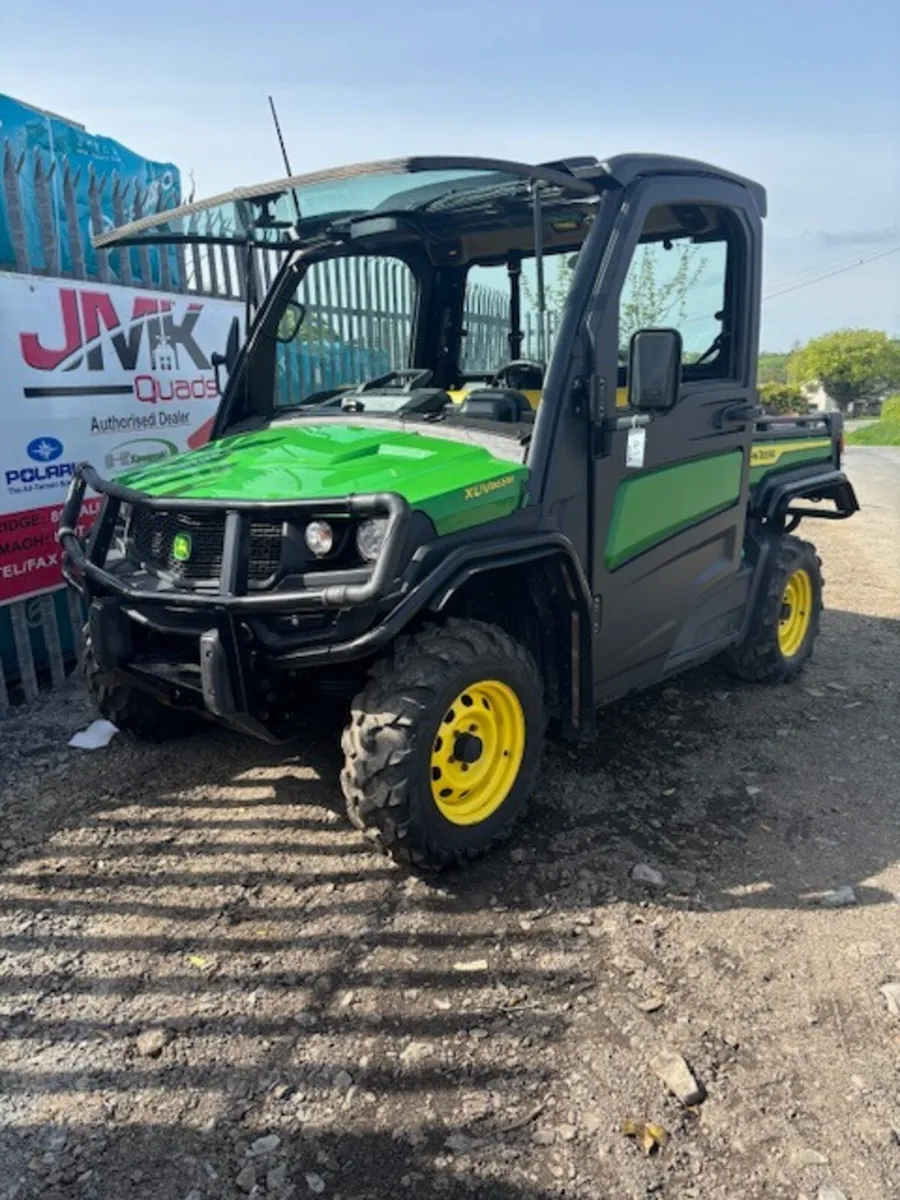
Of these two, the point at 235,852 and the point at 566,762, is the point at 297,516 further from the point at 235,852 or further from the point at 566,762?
the point at 566,762

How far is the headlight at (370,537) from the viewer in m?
3.06

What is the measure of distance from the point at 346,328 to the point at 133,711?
9.51 ft

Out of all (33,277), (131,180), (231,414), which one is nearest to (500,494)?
(231,414)

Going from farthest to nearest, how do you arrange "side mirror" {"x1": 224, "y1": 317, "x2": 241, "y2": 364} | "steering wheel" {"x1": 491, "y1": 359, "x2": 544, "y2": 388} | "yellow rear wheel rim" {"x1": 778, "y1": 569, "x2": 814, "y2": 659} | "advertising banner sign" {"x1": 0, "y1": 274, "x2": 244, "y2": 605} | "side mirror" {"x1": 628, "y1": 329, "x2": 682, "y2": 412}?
"yellow rear wheel rim" {"x1": 778, "y1": 569, "x2": 814, "y2": 659}
"advertising banner sign" {"x1": 0, "y1": 274, "x2": 244, "y2": 605}
"side mirror" {"x1": 224, "y1": 317, "x2": 241, "y2": 364}
"steering wheel" {"x1": 491, "y1": 359, "x2": 544, "y2": 388}
"side mirror" {"x1": 628, "y1": 329, "x2": 682, "y2": 412}

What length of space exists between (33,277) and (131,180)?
118 centimetres

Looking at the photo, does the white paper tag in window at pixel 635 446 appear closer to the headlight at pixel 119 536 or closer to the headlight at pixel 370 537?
the headlight at pixel 370 537

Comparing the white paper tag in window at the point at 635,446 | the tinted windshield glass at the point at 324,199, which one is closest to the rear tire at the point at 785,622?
the white paper tag in window at the point at 635,446

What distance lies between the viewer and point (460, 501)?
10.5ft

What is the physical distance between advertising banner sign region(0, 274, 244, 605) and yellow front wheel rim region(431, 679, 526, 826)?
3.12 metres

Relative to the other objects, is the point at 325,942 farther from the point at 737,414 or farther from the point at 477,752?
the point at 737,414

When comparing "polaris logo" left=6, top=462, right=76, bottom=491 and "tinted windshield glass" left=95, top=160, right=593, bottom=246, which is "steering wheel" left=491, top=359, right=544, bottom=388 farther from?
"polaris logo" left=6, top=462, right=76, bottom=491

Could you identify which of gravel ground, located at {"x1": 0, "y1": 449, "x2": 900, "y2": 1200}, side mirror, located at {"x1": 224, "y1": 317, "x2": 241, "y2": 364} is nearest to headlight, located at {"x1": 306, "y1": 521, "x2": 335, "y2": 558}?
gravel ground, located at {"x1": 0, "y1": 449, "x2": 900, "y2": 1200}

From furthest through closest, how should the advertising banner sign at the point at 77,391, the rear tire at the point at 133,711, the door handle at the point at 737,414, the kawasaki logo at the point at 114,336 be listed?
the kawasaki logo at the point at 114,336 → the advertising banner sign at the point at 77,391 → the door handle at the point at 737,414 → the rear tire at the point at 133,711

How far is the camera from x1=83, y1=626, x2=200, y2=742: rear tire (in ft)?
13.2
